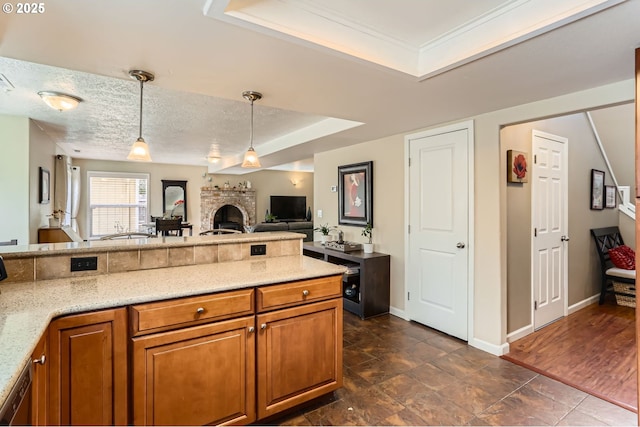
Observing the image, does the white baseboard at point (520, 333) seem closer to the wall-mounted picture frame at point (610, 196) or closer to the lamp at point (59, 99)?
the wall-mounted picture frame at point (610, 196)

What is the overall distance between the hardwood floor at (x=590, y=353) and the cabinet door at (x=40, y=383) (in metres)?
3.09

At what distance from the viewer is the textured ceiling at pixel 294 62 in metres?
1.43

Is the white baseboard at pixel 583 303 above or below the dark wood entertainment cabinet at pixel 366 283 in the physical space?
below

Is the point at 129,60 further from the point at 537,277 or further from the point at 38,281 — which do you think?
the point at 537,277

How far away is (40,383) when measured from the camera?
115 cm

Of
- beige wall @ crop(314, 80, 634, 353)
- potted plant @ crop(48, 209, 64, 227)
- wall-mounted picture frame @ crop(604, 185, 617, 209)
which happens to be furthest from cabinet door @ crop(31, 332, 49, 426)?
wall-mounted picture frame @ crop(604, 185, 617, 209)

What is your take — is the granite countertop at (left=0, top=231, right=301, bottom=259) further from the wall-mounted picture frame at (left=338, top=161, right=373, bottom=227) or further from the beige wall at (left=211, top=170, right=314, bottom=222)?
the beige wall at (left=211, top=170, right=314, bottom=222)

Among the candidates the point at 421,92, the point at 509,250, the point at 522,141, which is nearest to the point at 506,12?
the point at 421,92

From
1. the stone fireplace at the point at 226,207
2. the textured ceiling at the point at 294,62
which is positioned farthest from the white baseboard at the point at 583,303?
the stone fireplace at the point at 226,207

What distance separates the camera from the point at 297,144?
4371 mm

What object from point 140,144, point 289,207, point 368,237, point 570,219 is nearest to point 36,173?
point 140,144

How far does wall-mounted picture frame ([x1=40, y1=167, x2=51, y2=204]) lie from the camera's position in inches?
161

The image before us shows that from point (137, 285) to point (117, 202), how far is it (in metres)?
7.47

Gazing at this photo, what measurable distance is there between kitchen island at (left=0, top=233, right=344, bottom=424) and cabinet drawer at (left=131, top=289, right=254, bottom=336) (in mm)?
28
